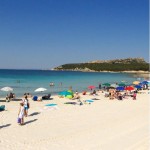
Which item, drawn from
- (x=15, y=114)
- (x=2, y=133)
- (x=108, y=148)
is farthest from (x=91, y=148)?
(x=15, y=114)

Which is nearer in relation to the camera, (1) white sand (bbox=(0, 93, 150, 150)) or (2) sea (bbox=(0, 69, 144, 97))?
(1) white sand (bbox=(0, 93, 150, 150))

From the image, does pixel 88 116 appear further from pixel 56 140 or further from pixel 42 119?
pixel 56 140

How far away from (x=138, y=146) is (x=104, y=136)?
1.99 m

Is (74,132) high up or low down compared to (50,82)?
up

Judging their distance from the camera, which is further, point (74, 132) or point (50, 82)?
point (50, 82)

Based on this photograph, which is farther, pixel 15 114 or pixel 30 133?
pixel 15 114

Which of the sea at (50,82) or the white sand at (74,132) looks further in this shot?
the sea at (50,82)

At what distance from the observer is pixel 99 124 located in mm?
14711

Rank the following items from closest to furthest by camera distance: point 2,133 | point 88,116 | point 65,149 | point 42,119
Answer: point 65,149, point 2,133, point 42,119, point 88,116

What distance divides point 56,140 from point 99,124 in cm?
395

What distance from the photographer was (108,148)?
10156 millimetres

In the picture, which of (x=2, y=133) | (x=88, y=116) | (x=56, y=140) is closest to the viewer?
(x=56, y=140)

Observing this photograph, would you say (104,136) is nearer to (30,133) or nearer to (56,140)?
(56,140)

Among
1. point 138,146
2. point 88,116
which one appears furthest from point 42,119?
point 138,146
